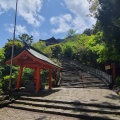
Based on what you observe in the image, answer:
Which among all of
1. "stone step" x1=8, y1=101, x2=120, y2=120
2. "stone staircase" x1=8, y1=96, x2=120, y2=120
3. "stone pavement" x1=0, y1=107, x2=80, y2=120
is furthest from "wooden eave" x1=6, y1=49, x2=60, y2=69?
"stone pavement" x1=0, y1=107, x2=80, y2=120

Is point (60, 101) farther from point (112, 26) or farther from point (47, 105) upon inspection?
point (112, 26)

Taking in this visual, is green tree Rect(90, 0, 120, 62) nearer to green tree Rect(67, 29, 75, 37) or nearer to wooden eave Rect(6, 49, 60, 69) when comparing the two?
wooden eave Rect(6, 49, 60, 69)

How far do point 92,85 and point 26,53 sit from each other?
39.4 feet

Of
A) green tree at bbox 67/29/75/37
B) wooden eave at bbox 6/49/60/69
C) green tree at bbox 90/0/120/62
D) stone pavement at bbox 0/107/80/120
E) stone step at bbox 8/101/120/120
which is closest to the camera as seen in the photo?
stone pavement at bbox 0/107/80/120

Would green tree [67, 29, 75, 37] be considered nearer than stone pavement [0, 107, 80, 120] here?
No

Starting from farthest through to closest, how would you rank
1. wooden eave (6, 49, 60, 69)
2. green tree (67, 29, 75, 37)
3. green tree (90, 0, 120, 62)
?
green tree (67, 29, 75, 37) → green tree (90, 0, 120, 62) → wooden eave (6, 49, 60, 69)

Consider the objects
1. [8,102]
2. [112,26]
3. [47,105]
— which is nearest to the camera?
[47,105]

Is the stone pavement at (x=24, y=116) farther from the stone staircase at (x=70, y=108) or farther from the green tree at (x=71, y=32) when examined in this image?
the green tree at (x=71, y=32)

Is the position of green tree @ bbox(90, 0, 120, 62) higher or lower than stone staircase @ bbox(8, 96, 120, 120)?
higher

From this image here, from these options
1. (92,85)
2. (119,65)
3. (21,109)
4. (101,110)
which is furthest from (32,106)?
(119,65)

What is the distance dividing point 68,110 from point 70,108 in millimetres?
207

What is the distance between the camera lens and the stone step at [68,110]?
9.71 meters

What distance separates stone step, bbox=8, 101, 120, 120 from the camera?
31.9ft

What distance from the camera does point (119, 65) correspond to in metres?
28.8
